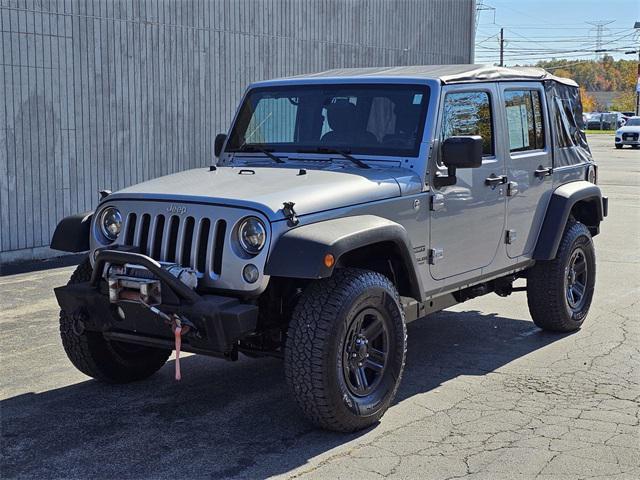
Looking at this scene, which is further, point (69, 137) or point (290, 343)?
point (69, 137)

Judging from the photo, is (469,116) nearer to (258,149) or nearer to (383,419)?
(258,149)

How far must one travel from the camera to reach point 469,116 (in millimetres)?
6414

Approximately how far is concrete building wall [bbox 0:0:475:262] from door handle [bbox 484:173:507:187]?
21.2ft

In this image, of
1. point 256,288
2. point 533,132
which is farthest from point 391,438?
point 533,132

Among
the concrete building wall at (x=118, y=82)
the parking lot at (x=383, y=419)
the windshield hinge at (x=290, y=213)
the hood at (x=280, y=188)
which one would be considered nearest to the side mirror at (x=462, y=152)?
the hood at (x=280, y=188)

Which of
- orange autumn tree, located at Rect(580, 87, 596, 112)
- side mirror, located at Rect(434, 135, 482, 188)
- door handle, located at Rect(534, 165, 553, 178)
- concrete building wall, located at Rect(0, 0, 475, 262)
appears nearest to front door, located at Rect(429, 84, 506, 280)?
side mirror, located at Rect(434, 135, 482, 188)

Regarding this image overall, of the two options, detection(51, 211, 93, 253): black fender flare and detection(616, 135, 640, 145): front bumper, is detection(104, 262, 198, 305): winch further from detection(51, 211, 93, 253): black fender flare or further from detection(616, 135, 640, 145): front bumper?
detection(616, 135, 640, 145): front bumper

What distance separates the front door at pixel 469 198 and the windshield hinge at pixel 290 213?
1.29 metres

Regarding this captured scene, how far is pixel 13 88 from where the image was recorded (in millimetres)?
10719

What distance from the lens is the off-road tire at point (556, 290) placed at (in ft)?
23.8

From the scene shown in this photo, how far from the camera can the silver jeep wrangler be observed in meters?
4.81

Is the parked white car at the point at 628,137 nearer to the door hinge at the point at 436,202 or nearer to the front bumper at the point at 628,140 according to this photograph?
the front bumper at the point at 628,140

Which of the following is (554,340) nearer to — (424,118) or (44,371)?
(424,118)

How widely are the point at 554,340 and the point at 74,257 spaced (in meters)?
6.46
